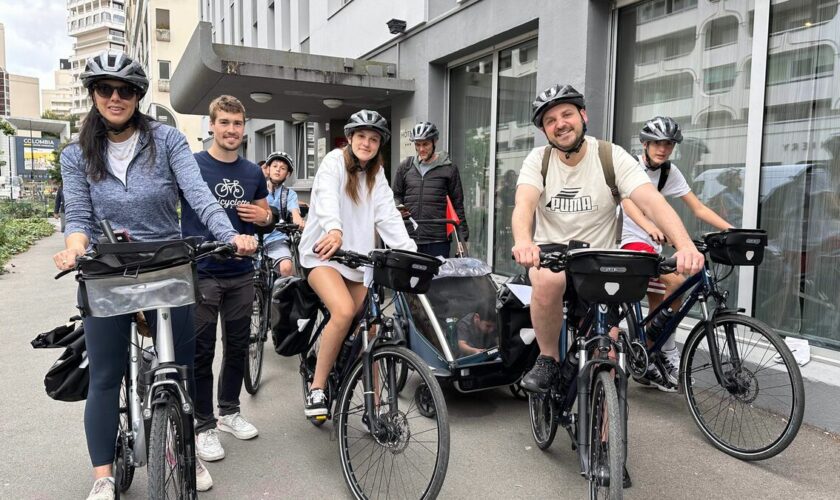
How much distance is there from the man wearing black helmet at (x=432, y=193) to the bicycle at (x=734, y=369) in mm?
2713

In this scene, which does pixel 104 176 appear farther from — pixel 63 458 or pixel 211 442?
pixel 63 458

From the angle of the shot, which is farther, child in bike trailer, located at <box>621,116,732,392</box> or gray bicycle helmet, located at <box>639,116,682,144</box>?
gray bicycle helmet, located at <box>639,116,682,144</box>

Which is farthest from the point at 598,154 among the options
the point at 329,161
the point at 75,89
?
the point at 75,89

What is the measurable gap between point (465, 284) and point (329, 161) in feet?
4.96

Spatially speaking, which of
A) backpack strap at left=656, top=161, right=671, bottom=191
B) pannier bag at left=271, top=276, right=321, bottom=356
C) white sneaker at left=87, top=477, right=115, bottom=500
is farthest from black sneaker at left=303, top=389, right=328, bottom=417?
backpack strap at left=656, top=161, right=671, bottom=191

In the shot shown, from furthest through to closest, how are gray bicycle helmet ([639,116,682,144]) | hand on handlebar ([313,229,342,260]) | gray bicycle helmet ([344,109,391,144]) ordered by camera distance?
gray bicycle helmet ([639,116,682,144])
gray bicycle helmet ([344,109,391,144])
hand on handlebar ([313,229,342,260])

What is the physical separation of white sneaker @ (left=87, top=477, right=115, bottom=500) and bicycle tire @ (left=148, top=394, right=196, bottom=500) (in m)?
0.46

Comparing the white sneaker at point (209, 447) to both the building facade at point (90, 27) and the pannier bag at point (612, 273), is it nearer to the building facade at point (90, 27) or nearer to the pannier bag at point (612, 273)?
the pannier bag at point (612, 273)

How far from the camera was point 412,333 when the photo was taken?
4090mm

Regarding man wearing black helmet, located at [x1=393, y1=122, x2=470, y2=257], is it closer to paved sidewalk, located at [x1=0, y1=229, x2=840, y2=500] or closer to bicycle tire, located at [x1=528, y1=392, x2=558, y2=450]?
paved sidewalk, located at [x1=0, y1=229, x2=840, y2=500]

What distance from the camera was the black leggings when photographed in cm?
253

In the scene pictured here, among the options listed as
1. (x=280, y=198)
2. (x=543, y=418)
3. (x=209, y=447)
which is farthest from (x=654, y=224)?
(x=280, y=198)

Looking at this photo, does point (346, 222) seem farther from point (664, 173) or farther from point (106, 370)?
point (664, 173)

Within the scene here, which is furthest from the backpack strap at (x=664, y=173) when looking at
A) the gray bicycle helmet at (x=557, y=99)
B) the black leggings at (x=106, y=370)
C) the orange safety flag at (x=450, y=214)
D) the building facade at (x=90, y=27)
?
the building facade at (x=90, y=27)
